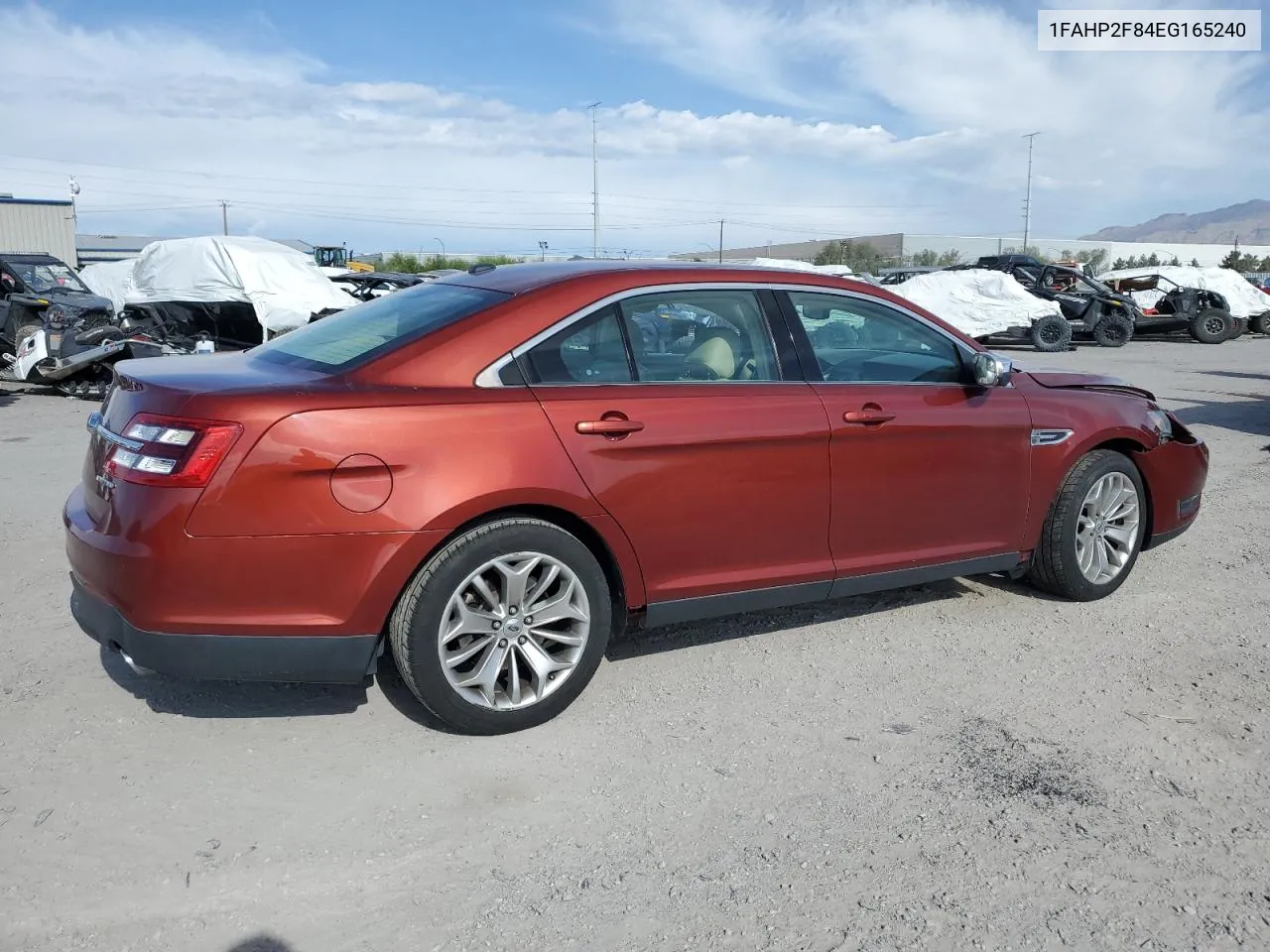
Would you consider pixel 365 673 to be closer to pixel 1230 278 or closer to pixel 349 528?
pixel 349 528

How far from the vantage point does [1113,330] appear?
71.1 feet

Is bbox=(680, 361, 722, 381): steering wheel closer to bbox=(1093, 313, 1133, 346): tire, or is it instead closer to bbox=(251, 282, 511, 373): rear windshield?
bbox=(251, 282, 511, 373): rear windshield

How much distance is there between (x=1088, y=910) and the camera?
8.74 feet

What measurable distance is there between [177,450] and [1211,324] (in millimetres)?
24623

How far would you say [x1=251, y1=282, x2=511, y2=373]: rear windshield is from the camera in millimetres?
3605

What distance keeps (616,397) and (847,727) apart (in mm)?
1435

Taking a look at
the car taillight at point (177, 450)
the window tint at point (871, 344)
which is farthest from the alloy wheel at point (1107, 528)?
the car taillight at point (177, 450)

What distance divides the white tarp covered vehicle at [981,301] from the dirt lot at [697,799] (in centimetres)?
1713

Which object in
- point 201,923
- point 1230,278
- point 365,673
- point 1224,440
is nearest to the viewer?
point 201,923

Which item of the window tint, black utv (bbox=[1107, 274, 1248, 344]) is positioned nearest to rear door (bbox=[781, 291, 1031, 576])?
the window tint

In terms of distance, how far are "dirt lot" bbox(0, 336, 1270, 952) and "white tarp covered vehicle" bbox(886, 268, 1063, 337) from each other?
56.2 ft

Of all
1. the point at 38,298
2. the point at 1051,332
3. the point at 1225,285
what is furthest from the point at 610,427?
the point at 1225,285

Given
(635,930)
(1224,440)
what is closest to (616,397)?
(635,930)

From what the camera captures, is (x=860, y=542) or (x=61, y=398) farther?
(x=61, y=398)
